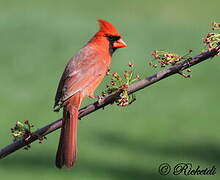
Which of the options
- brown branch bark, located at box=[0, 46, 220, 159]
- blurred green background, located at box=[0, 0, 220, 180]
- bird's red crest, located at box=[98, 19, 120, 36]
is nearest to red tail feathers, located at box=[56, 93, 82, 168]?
brown branch bark, located at box=[0, 46, 220, 159]

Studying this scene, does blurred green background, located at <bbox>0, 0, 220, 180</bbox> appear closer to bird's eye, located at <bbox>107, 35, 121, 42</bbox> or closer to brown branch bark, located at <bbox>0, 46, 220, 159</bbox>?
bird's eye, located at <bbox>107, 35, 121, 42</bbox>

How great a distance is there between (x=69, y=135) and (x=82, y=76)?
0.89m

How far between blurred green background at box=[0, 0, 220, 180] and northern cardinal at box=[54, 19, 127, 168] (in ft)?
8.28

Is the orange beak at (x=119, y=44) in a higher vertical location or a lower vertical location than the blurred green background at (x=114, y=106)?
lower

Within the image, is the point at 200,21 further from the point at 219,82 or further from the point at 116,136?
the point at 116,136

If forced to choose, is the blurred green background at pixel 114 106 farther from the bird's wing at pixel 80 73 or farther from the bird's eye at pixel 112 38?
the bird's eye at pixel 112 38

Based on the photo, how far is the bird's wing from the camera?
4.38 meters

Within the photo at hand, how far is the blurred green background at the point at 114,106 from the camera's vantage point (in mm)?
7609

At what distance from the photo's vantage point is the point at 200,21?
46.6 ft

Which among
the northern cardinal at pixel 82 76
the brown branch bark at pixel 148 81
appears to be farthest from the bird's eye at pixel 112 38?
the brown branch bark at pixel 148 81

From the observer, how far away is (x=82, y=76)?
4.65 meters

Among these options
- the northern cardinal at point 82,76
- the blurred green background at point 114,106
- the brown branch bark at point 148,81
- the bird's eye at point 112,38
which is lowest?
the brown branch bark at point 148,81

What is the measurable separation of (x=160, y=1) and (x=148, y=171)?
32.5 feet

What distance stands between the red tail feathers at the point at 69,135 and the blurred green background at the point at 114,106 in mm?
3056
